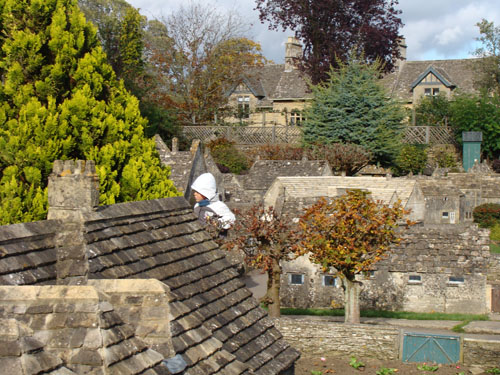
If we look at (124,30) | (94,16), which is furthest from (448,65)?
(124,30)

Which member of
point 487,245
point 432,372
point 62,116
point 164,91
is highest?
point 164,91

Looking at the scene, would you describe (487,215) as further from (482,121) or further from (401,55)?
(401,55)

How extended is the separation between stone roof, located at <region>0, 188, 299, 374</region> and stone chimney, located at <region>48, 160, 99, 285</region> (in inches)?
2.5

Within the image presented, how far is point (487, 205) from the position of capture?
39.7 meters

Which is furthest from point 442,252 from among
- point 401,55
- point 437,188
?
point 401,55

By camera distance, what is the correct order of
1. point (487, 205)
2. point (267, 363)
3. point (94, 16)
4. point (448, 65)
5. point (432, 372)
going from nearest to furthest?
point (267, 363) < point (432, 372) < point (487, 205) < point (94, 16) < point (448, 65)

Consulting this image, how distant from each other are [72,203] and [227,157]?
120ft

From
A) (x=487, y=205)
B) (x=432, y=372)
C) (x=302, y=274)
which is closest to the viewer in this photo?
(x=432, y=372)

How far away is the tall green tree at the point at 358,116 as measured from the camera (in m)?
43.4

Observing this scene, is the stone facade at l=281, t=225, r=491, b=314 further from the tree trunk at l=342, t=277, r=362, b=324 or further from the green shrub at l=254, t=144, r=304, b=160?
the green shrub at l=254, t=144, r=304, b=160

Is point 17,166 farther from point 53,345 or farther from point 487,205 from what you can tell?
point 487,205

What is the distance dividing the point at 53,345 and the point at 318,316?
1919 centimetres

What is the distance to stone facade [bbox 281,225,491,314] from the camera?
79.2 ft

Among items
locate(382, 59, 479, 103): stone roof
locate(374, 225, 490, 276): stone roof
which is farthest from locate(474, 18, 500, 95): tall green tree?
locate(374, 225, 490, 276): stone roof
